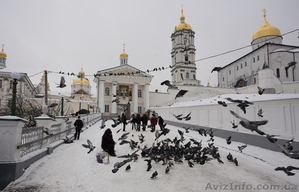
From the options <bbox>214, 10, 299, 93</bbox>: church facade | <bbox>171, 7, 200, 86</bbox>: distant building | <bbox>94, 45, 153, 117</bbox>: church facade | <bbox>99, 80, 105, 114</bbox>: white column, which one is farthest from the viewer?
<bbox>171, 7, 200, 86</bbox>: distant building

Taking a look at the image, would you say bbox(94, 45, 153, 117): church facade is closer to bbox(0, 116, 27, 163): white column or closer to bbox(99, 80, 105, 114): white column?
bbox(99, 80, 105, 114): white column

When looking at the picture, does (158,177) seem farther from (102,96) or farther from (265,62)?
(102,96)

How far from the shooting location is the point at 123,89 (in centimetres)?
4841

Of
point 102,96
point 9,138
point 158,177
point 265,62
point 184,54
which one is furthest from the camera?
point 184,54

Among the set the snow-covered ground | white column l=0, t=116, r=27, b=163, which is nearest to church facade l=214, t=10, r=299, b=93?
the snow-covered ground

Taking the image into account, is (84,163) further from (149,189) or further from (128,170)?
(149,189)

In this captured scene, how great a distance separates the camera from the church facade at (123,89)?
144 feet

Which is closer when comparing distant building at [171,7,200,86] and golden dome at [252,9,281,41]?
golden dome at [252,9,281,41]

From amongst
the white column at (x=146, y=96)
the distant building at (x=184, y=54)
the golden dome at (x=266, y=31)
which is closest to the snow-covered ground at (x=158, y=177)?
the white column at (x=146, y=96)

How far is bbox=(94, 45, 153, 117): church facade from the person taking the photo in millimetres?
43812

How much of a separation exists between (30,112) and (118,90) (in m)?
32.1

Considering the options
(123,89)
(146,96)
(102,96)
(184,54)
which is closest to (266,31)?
(184,54)

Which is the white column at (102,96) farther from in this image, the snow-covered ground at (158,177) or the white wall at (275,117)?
the snow-covered ground at (158,177)

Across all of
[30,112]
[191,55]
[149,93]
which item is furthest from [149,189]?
[191,55]
